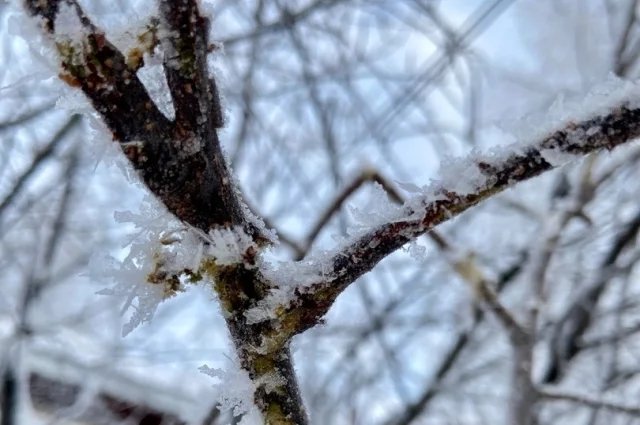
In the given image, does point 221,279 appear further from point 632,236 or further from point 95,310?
point 95,310

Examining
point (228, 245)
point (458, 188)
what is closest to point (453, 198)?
point (458, 188)

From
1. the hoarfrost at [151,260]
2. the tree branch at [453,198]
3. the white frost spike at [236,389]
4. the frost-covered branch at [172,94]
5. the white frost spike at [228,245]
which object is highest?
the frost-covered branch at [172,94]

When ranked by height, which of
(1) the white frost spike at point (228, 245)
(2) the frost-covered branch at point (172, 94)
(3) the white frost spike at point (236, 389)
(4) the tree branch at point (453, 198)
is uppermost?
(2) the frost-covered branch at point (172, 94)

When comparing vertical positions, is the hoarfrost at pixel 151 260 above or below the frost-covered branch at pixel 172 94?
below

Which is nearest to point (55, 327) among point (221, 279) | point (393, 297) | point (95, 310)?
point (95, 310)

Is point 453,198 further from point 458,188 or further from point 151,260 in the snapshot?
point 151,260

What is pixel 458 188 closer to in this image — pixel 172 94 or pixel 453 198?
pixel 453 198
